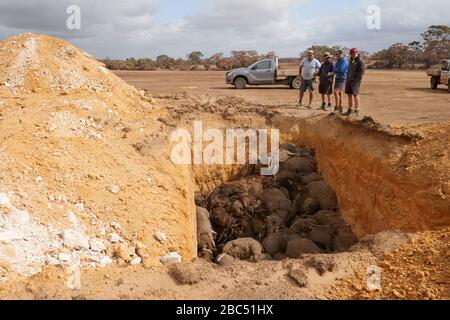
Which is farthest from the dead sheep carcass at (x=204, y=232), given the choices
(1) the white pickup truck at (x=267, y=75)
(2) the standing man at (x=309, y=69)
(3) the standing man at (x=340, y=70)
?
(1) the white pickup truck at (x=267, y=75)

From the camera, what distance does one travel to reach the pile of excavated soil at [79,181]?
16.4 feet

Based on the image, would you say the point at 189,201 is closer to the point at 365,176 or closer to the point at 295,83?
the point at 365,176

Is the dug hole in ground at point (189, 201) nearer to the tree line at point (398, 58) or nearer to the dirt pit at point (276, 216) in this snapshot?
the dirt pit at point (276, 216)

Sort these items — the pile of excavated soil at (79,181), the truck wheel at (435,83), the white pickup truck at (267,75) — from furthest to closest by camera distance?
the white pickup truck at (267,75), the truck wheel at (435,83), the pile of excavated soil at (79,181)

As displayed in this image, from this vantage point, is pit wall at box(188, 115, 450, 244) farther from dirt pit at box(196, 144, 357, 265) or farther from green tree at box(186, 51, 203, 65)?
green tree at box(186, 51, 203, 65)

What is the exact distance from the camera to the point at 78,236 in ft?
17.1

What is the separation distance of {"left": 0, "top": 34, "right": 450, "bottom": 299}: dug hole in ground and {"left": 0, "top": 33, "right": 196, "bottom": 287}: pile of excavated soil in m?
0.02

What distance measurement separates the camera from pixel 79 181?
604cm

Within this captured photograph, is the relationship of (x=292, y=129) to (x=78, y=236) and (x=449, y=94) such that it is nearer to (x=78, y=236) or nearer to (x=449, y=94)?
(x=78, y=236)

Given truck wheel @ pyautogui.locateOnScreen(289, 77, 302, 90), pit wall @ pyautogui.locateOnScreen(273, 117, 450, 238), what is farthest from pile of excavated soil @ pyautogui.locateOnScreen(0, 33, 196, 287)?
truck wheel @ pyautogui.locateOnScreen(289, 77, 302, 90)

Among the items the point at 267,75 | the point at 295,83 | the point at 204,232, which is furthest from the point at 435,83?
the point at 204,232

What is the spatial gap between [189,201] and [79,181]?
2.15m

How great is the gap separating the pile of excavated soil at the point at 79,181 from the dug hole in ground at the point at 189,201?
0.07 ft

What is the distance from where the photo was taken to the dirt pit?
702 centimetres
